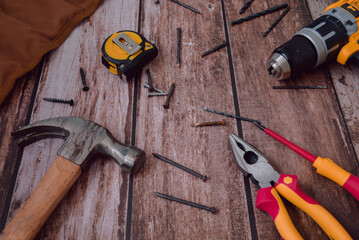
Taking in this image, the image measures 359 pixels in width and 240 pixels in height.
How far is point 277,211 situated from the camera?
0.85 metres

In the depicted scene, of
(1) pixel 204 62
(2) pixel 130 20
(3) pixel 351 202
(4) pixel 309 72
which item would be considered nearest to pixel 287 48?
(4) pixel 309 72

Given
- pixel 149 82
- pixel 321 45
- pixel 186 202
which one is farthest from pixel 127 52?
pixel 321 45

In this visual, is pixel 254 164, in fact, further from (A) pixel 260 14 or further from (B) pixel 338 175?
(A) pixel 260 14

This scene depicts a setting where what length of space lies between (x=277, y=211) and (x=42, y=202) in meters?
0.74

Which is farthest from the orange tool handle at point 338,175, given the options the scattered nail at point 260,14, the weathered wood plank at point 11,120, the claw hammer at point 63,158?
the weathered wood plank at point 11,120

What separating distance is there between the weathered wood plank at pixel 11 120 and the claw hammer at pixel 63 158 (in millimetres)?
79

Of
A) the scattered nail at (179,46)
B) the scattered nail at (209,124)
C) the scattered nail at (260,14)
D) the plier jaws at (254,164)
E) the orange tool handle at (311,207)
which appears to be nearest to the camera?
the orange tool handle at (311,207)

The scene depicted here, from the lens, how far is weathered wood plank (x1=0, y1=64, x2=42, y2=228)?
3.26 feet

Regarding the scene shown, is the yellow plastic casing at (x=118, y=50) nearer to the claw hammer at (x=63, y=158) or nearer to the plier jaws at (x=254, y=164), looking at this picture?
the claw hammer at (x=63, y=158)

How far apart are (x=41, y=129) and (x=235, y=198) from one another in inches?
29.5

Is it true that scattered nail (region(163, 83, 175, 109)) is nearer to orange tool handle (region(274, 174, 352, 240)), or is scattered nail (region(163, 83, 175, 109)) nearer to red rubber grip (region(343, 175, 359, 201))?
orange tool handle (region(274, 174, 352, 240))

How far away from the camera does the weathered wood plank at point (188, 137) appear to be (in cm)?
94

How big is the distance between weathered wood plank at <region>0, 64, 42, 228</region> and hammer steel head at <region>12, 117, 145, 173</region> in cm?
11

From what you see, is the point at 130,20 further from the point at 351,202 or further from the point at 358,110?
the point at 351,202
